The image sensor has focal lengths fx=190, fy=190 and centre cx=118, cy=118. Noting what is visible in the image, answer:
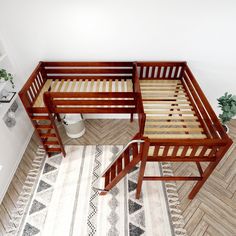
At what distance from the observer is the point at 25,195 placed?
7.52 feet

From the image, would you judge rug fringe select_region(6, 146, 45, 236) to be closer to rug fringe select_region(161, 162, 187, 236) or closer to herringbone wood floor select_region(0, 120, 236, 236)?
herringbone wood floor select_region(0, 120, 236, 236)

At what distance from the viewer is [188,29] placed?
7.66ft

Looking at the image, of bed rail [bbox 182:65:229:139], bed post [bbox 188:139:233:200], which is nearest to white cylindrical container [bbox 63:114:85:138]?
bed rail [bbox 182:65:229:139]

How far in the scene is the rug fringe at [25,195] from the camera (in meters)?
2.04

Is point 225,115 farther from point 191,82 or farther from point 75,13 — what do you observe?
point 75,13

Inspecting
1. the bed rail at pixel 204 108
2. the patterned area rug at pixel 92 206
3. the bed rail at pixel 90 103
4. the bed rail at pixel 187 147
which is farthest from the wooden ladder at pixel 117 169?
the bed rail at pixel 204 108

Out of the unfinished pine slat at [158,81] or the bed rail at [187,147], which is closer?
the bed rail at [187,147]

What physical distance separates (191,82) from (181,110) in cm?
37

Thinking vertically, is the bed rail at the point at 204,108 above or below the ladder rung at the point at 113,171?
above

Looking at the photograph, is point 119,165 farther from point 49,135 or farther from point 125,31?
point 125,31

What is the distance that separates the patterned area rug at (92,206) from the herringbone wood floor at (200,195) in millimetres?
160

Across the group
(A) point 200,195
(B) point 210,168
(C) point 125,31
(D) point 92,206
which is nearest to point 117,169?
(D) point 92,206

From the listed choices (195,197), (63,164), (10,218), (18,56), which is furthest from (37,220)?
(18,56)

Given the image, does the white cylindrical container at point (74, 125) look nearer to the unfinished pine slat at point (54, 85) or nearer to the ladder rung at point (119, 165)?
the unfinished pine slat at point (54, 85)
